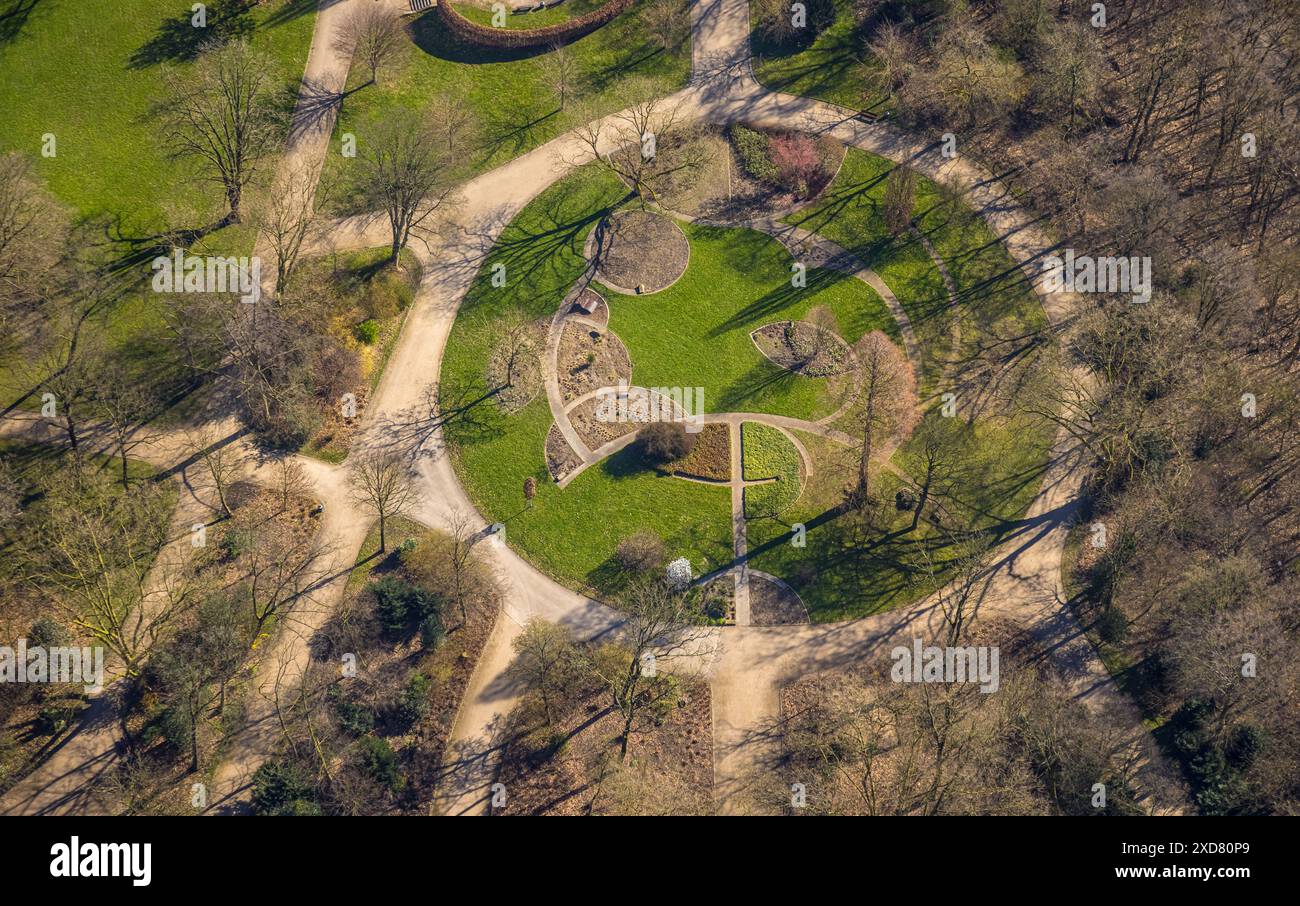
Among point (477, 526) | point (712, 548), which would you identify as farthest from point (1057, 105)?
point (477, 526)

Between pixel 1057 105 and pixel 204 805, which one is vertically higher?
pixel 1057 105

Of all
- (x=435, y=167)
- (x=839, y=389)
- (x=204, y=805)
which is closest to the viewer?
(x=204, y=805)

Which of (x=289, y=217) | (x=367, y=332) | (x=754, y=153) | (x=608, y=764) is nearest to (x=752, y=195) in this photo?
(x=754, y=153)

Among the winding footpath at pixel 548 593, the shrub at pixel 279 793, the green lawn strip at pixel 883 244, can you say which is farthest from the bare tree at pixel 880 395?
the shrub at pixel 279 793

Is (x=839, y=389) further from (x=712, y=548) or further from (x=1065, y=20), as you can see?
(x=1065, y=20)

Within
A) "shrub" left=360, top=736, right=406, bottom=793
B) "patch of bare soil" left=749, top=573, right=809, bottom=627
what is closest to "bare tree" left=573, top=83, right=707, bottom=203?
"patch of bare soil" left=749, top=573, right=809, bottom=627

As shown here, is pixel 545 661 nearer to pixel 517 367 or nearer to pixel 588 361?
pixel 517 367

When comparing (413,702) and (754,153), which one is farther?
(754,153)
